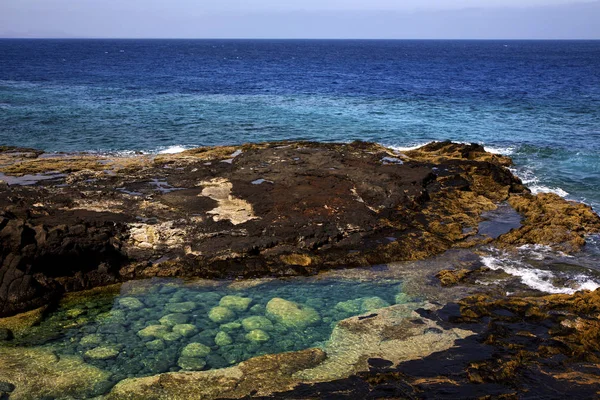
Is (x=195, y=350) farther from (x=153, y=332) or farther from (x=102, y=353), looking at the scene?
(x=102, y=353)

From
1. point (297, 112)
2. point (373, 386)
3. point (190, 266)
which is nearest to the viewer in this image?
point (373, 386)

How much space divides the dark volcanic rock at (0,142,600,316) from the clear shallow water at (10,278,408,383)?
1.09m

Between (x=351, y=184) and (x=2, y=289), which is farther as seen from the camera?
(x=351, y=184)

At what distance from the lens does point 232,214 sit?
22.2 meters

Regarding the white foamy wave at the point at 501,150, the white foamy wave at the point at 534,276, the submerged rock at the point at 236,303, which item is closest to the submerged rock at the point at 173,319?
the submerged rock at the point at 236,303

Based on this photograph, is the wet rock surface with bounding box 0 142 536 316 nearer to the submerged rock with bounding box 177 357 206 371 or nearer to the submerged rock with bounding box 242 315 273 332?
the submerged rock with bounding box 242 315 273 332

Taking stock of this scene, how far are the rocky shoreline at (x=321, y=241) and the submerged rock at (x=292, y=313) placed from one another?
99 cm

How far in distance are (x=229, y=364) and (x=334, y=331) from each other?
333 centimetres

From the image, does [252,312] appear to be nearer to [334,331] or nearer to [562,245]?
[334,331]

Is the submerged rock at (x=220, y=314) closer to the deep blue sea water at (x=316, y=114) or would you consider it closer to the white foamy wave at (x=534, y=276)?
the white foamy wave at (x=534, y=276)

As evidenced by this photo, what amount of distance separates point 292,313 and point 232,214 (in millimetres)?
6840

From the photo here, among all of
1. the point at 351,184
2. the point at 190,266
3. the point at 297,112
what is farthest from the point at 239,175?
the point at 297,112

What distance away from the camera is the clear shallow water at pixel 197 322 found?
14523mm

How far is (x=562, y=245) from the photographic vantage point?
2092cm
